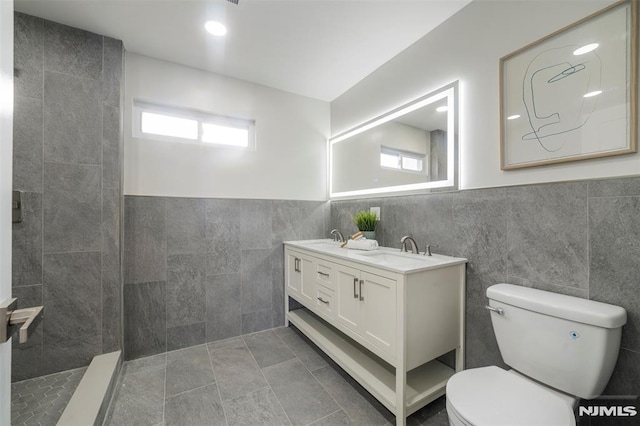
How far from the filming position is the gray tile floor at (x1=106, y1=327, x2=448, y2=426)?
4.90 ft

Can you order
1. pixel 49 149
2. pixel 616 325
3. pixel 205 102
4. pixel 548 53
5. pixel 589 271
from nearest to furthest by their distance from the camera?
1. pixel 616 325
2. pixel 589 271
3. pixel 548 53
4. pixel 49 149
5. pixel 205 102

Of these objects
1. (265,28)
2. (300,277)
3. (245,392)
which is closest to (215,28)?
(265,28)

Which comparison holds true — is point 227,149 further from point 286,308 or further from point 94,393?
point 94,393

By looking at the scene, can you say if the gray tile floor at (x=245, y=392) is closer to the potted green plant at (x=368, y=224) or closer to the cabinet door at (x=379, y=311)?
the cabinet door at (x=379, y=311)

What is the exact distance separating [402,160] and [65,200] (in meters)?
2.54

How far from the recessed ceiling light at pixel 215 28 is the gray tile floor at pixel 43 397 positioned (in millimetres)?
2604

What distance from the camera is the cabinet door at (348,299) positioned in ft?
5.48

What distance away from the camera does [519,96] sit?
Answer: 1395 mm

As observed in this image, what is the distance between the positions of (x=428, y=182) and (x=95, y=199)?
248cm

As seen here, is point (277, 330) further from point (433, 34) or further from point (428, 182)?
point (433, 34)

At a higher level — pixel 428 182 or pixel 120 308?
pixel 428 182

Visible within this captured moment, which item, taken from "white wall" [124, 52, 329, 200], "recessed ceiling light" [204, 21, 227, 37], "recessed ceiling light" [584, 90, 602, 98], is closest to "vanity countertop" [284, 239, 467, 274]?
"white wall" [124, 52, 329, 200]

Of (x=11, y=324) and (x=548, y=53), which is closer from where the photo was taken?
(x=11, y=324)

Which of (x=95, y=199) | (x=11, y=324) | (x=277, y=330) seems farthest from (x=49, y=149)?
(x=277, y=330)
